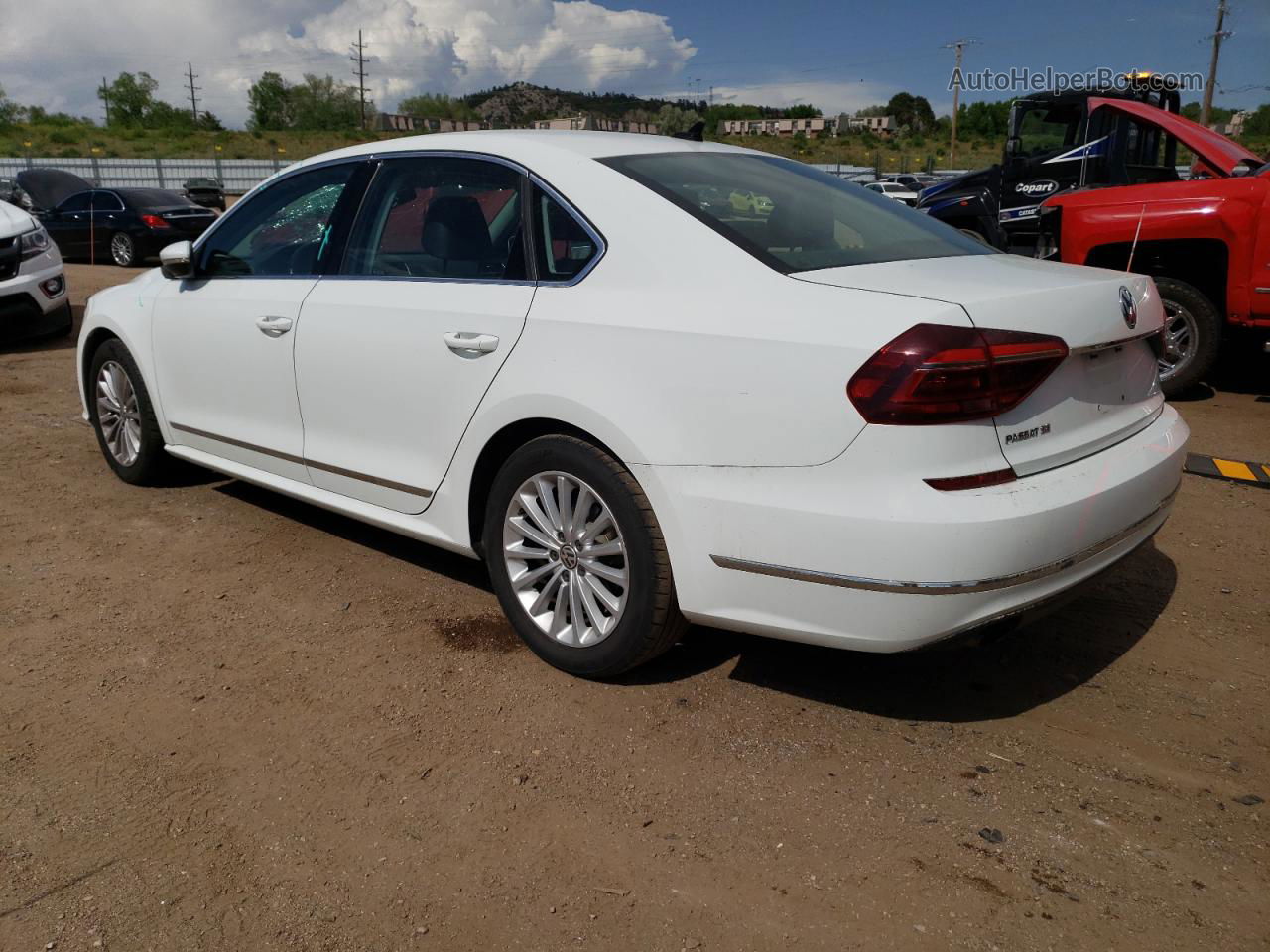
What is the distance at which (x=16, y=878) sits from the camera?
7.75 ft

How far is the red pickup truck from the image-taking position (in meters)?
6.55

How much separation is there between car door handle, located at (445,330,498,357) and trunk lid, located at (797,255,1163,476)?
995 mm

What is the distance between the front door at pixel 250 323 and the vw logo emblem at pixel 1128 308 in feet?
8.78

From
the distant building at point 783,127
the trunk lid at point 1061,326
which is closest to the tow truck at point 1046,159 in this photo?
the trunk lid at point 1061,326

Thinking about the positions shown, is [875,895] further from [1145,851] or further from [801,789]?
[1145,851]

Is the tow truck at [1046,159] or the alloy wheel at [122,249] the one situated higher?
the tow truck at [1046,159]

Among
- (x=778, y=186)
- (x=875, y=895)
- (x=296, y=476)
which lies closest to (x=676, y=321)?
(x=778, y=186)

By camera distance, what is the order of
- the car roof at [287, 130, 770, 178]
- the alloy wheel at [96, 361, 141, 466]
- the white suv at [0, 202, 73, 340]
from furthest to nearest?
the white suv at [0, 202, 73, 340] < the alloy wheel at [96, 361, 141, 466] < the car roof at [287, 130, 770, 178]

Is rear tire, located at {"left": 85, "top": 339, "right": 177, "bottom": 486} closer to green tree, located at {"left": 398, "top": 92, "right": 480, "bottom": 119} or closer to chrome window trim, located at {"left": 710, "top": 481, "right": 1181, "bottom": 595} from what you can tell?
chrome window trim, located at {"left": 710, "top": 481, "right": 1181, "bottom": 595}

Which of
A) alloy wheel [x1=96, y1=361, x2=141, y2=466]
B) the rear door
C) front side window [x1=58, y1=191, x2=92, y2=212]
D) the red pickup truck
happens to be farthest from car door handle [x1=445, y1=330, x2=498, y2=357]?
front side window [x1=58, y1=191, x2=92, y2=212]

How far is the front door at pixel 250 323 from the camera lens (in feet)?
13.0

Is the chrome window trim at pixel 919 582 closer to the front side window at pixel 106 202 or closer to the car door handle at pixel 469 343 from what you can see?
the car door handle at pixel 469 343

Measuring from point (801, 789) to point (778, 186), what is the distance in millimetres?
1928

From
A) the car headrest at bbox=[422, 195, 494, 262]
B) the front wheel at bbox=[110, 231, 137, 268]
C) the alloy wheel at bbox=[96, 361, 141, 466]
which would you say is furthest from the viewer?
the front wheel at bbox=[110, 231, 137, 268]
